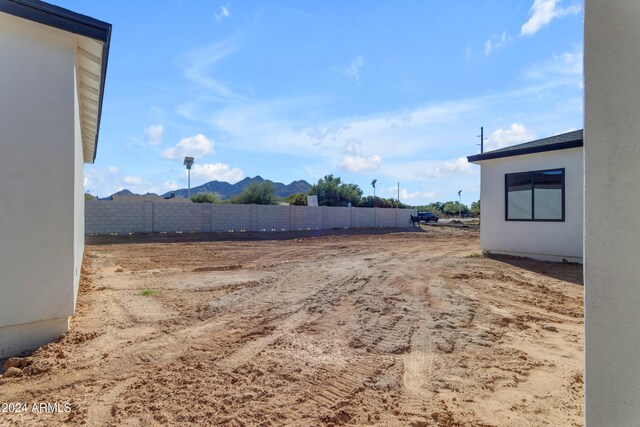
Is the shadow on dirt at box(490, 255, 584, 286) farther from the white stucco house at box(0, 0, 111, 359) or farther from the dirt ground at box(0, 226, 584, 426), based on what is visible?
the white stucco house at box(0, 0, 111, 359)

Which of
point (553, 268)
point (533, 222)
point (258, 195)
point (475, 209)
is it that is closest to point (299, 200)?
point (258, 195)

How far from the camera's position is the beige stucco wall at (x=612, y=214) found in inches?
61.1

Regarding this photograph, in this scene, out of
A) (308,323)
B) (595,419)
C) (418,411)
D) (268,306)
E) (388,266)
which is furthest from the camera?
(388,266)

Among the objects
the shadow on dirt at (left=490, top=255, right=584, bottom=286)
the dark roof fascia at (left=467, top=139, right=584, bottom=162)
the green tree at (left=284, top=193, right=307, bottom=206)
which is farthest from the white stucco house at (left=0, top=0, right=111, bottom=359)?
the green tree at (left=284, top=193, right=307, bottom=206)

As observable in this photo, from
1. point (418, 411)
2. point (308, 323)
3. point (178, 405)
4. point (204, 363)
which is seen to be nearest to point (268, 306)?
point (308, 323)

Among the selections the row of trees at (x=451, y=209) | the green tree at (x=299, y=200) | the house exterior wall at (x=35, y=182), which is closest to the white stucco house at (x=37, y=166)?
the house exterior wall at (x=35, y=182)

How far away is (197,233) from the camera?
21.6 metres

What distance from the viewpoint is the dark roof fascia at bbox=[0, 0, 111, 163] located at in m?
3.54

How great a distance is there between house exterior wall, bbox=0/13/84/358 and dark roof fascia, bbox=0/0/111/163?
0.16 metres

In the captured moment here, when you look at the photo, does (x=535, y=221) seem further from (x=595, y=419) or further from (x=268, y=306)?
(x=595, y=419)

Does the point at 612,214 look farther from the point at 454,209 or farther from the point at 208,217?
the point at 454,209

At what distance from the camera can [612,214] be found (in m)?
1.63

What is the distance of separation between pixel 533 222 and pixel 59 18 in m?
11.2

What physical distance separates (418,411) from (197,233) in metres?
20.7
